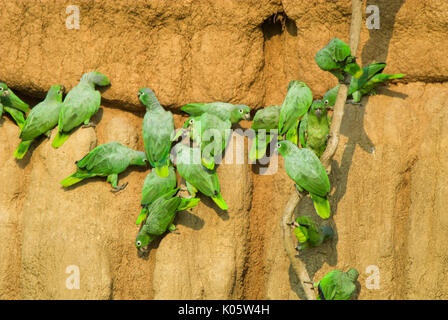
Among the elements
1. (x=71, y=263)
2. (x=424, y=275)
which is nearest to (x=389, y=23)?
(x=424, y=275)

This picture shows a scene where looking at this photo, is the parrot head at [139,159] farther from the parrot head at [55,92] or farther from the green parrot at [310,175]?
the green parrot at [310,175]

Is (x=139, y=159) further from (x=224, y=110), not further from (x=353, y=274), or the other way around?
(x=353, y=274)

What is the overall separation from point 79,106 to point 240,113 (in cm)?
119

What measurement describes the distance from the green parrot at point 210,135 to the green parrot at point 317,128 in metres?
0.61

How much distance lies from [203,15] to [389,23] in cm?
137

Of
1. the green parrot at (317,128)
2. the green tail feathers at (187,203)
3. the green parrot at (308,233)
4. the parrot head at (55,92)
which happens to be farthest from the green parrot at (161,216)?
the parrot head at (55,92)

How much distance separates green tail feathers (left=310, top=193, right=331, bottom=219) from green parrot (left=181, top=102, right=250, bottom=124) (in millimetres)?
883

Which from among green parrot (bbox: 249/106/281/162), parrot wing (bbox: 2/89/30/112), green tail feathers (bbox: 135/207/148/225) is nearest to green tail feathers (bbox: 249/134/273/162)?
green parrot (bbox: 249/106/281/162)

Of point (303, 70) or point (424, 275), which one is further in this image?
point (303, 70)

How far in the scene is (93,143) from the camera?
209 inches

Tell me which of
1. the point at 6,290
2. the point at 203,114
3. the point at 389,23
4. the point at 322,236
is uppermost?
the point at 389,23

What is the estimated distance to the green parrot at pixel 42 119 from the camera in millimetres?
5242

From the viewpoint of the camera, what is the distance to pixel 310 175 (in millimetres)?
4547

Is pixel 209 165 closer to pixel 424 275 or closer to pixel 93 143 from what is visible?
pixel 93 143
